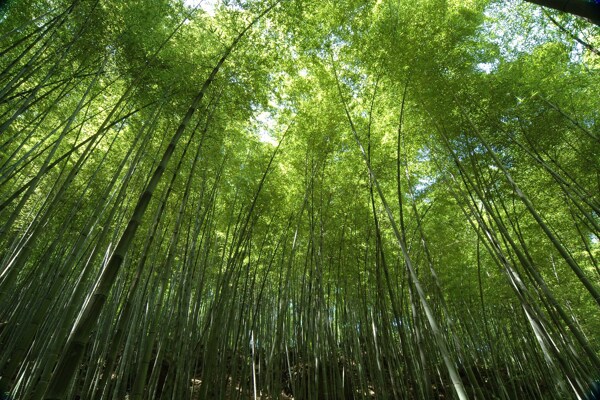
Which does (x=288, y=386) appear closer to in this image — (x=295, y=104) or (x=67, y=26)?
(x=295, y=104)

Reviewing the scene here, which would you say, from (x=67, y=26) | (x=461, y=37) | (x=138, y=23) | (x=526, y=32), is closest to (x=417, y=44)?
(x=461, y=37)

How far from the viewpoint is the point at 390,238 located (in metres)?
7.21

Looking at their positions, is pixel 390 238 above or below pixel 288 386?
above

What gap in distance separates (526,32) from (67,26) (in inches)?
233

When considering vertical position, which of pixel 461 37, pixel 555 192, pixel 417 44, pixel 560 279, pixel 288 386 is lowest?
pixel 288 386

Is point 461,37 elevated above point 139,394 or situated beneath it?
elevated above

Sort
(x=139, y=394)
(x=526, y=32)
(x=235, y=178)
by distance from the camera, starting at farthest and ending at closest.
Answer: (x=235, y=178) → (x=526, y=32) → (x=139, y=394)

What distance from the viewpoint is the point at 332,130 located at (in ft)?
17.4

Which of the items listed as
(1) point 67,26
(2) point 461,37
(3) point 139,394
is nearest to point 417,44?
(2) point 461,37

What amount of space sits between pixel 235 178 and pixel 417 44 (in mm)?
3592

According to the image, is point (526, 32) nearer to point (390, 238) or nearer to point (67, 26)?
point (390, 238)

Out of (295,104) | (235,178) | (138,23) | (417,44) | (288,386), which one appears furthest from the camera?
(288,386)

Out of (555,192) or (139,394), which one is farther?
(555,192)

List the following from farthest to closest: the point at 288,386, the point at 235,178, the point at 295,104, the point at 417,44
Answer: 1. the point at 288,386
2. the point at 235,178
3. the point at 295,104
4. the point at 417,44
